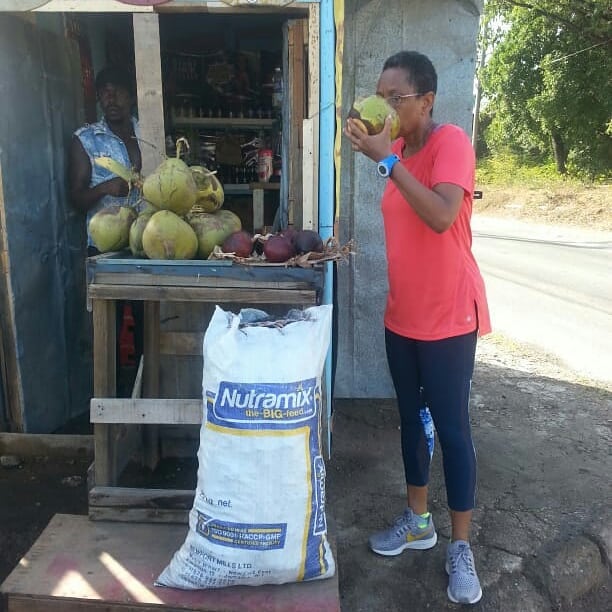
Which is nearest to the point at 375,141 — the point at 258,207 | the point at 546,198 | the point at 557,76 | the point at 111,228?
the point at 111,228

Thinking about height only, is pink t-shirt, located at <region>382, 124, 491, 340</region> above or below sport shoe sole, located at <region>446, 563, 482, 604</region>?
above

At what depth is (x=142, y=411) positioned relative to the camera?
7.92ft

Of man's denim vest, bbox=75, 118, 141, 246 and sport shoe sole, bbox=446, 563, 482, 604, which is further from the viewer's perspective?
man's denim vest, bbox=75, 118, 141, 246

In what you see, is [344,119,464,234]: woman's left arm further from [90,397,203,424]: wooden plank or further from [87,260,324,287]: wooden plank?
[90,397,203,424]: wooden plank

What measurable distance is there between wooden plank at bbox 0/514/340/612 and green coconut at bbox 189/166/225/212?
132cm

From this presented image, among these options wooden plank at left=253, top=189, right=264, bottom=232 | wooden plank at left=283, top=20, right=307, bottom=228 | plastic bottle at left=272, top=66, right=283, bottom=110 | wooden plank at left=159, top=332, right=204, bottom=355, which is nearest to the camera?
wooden plank at left=283, top=20, right=307, bottom=228

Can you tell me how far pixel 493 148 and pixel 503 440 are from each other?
28737 millimetres

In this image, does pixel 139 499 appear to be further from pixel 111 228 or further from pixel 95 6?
pixel 95 6

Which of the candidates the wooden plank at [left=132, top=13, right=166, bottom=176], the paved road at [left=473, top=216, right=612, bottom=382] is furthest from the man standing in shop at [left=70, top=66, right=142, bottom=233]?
the paved road at [left=473, top=216, right=612, bottom=382]

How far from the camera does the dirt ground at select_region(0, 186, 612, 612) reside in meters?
2.63

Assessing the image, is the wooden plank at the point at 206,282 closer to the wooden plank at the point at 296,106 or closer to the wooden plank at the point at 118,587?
the wooden plank at the point at 296,106

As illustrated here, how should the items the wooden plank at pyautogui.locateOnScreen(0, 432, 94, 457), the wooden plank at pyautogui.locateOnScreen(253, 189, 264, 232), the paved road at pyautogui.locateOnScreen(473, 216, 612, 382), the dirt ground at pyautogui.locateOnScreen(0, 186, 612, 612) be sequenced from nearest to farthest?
the dirt ground at pyautogui.locateOnScreen(0, 186, 612, 612), the wooden plank at pyautogui.locateOnScreen(0, 432, 94, 457), the wooden plank at pyautogui.locateOnScreen(253, 189, 264, 232), the paved road at pyautogui.locateOnScreen(473, 216, 612, 382)

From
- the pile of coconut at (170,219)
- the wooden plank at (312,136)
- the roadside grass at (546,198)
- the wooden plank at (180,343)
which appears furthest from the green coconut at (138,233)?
the roadside grass at (546,198)

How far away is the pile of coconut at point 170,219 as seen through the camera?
2.29m
